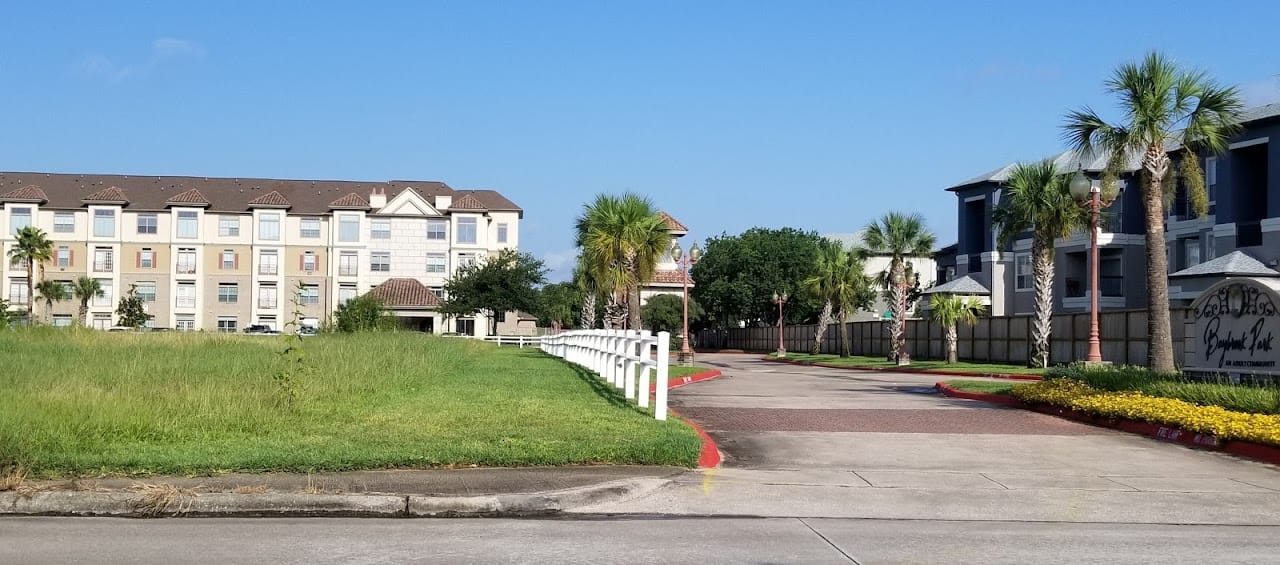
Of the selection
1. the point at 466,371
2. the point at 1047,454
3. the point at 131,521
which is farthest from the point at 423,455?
the point at 466,371

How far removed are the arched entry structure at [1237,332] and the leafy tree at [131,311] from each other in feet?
224

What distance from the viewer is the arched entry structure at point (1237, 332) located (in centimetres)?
1895

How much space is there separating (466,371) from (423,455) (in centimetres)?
1486

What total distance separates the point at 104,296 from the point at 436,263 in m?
22.3

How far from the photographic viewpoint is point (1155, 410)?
17.8 m

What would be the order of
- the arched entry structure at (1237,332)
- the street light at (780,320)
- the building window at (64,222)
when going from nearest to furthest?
the arched entry structure at (1237,332), the street light at (780,320), the building window at (64,222)

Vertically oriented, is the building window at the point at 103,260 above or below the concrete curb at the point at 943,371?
above

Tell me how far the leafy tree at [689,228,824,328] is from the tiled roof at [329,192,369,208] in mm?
29719

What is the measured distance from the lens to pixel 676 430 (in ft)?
47.0

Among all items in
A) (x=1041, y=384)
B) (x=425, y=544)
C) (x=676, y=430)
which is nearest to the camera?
(x=425, y=544)

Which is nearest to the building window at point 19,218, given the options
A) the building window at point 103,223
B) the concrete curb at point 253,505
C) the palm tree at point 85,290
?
the building window at point 103,223

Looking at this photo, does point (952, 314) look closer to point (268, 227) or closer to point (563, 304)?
point (268, 227)

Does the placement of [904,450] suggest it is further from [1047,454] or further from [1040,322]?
[1040,322]

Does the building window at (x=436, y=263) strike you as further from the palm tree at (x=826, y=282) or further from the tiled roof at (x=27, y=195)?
the tiled roof at (x=27, y=195)
